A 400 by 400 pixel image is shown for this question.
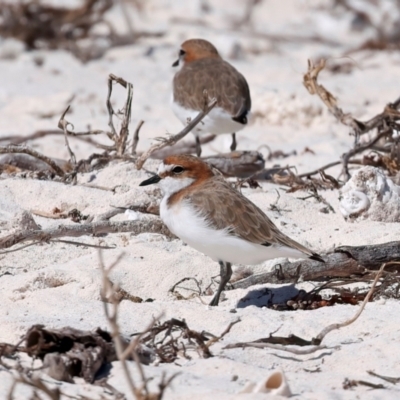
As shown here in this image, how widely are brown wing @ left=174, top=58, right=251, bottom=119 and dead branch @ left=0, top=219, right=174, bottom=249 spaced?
219cm

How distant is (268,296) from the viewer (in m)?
4.33

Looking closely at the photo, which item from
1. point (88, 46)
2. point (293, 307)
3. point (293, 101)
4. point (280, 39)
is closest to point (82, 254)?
point (293, 307)

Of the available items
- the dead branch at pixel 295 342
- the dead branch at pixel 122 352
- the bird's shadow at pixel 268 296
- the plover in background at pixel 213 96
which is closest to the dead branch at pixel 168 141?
the plover in background at pixel 213 96

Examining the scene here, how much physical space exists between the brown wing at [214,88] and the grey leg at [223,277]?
291 centimetres

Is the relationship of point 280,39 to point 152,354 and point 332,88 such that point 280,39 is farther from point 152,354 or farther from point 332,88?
point 152,354

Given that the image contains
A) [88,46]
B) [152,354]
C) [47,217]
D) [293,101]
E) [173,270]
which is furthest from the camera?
[88,46]

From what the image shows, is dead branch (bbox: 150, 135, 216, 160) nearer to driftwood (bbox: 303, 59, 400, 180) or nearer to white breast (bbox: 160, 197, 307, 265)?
driftwood (bbox: 303, 59, 400, 180)

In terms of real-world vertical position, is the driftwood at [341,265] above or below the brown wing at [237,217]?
below

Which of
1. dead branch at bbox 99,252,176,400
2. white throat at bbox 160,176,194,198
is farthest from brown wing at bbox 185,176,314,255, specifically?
dead branch at bbox 99,252,176,400

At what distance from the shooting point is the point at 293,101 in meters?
8.54

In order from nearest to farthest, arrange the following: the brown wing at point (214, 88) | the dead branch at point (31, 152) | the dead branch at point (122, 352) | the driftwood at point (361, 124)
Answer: the dead branch at point (122, 352) < the dead branch at point (31, 152) < the driftwood at point (361, 124) < the brown wing at point (214, 88)

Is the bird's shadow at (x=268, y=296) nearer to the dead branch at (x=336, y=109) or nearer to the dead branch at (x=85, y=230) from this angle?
the dead branch at (x=85, y=230)

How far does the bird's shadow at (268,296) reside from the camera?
430cm

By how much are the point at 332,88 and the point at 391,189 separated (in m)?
4.49
